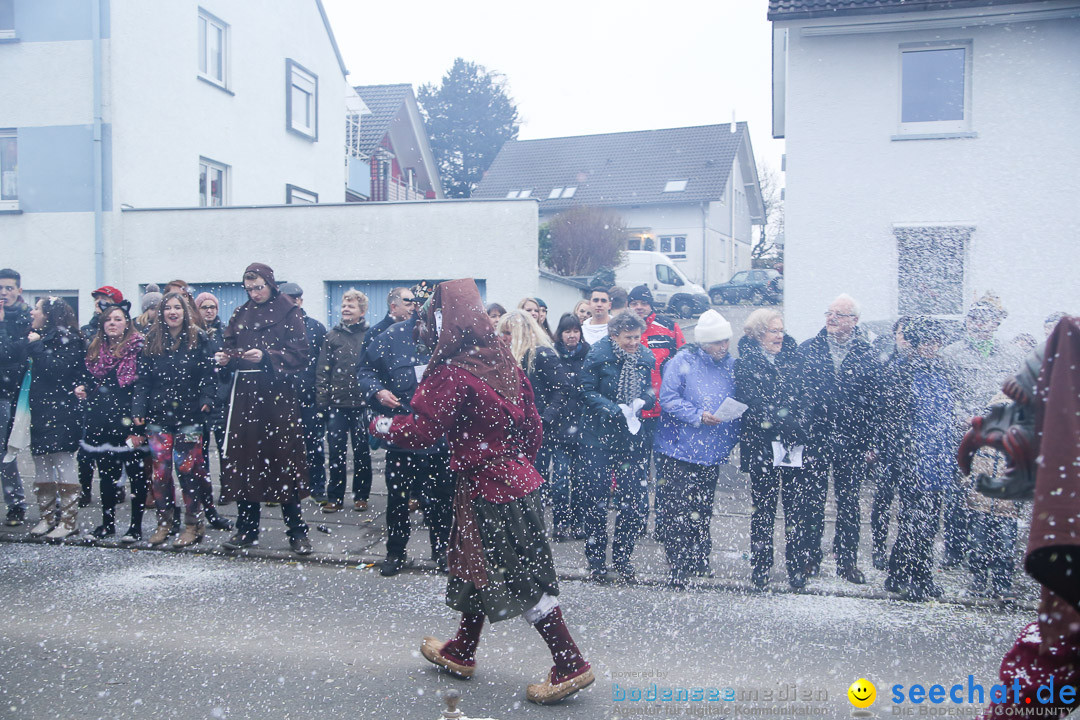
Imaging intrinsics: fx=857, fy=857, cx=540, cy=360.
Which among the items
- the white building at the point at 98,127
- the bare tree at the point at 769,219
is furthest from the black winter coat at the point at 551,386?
the bare tree at the point at 769,219

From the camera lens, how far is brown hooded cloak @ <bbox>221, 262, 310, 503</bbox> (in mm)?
6254

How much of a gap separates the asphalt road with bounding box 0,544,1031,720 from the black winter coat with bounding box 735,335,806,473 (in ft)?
3.21

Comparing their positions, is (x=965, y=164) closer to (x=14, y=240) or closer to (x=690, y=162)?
(x=14, y=240)

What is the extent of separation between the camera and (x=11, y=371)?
7074mm

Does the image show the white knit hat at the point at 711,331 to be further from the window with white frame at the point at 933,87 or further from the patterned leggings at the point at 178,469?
the window with white frame at the point at 933,87

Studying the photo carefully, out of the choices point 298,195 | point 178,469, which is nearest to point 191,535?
point 178,469

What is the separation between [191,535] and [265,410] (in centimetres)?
123

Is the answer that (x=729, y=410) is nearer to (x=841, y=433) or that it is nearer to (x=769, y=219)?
(x=841, y=433)

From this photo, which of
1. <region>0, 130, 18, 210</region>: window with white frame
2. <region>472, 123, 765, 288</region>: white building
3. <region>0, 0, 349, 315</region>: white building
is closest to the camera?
<region>0, 0, 349, 315</region>: white building

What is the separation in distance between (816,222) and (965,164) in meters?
2.37

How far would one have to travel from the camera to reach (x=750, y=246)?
159ft

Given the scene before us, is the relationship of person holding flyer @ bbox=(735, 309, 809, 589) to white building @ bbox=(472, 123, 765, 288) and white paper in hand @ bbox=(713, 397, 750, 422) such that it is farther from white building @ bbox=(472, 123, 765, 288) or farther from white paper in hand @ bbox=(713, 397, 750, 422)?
white building @ bbox=(472, 123, 765, 288)

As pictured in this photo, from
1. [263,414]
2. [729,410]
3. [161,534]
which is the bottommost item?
[161,534]

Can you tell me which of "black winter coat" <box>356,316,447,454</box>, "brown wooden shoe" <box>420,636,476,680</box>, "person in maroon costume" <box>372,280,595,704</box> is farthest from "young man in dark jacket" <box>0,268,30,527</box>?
"brown wooden shoe" <box>420,636,476,680</box>
